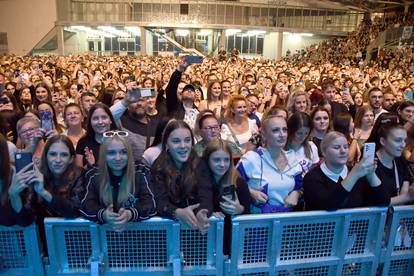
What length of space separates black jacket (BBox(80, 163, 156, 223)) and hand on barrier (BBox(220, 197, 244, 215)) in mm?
490

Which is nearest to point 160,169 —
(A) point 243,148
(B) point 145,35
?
(A) point 243,148

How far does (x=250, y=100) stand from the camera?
5.46m

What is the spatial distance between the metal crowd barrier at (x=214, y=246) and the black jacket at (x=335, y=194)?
0.31 feet

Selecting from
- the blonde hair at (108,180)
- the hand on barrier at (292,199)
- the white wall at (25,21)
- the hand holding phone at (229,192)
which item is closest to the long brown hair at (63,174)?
the blonde hair at (108,180)

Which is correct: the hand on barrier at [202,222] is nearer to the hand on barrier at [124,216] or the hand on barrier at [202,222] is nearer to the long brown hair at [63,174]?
the hand on barrier at [124,216]

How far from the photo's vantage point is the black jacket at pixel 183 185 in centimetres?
258

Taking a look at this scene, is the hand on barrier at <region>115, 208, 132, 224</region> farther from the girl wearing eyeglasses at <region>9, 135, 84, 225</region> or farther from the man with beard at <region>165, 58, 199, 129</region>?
the man with beard at <region>165, 58, 199, 129</region>

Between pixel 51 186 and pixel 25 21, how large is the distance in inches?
1650

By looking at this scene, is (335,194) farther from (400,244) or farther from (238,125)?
(238,125)

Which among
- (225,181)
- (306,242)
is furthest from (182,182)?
(306,242)

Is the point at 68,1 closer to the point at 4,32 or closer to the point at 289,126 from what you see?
the point at 4,32

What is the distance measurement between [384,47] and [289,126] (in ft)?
112

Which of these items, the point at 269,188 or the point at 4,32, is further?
the point at 4,32

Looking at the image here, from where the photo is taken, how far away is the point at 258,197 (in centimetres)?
287
